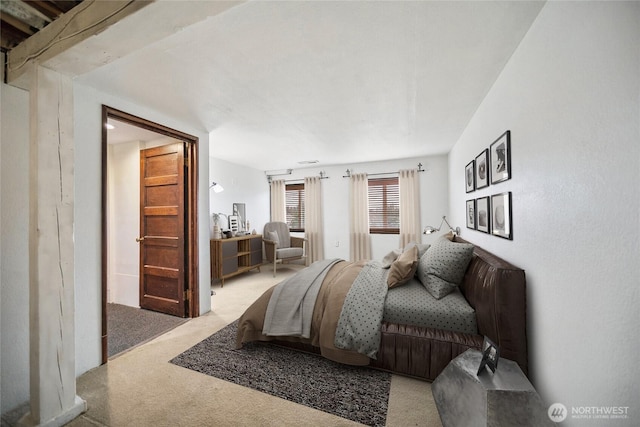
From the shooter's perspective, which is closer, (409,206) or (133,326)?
(133,326)

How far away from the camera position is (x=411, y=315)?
6.23ft

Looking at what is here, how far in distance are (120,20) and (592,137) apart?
6.57 ft

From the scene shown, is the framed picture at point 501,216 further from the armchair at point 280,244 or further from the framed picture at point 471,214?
the armchair at point 280,244

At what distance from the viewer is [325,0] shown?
3.96ft

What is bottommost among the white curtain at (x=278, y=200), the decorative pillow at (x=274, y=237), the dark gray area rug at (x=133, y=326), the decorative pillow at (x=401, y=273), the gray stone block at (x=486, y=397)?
the dark gray area rug at (x=133, y=326)

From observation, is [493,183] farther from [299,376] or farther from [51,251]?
[51,251]

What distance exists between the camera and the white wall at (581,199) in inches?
32.8

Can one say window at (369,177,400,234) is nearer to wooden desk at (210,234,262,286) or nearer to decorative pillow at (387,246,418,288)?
wooden desk at (210,234,262,286)

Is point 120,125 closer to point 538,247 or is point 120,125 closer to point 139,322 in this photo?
point 139,322

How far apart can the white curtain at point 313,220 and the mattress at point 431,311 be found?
3559 millimetres

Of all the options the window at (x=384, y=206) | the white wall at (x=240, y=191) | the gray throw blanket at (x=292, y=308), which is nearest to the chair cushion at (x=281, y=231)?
the white wall at (x=240, y=191)

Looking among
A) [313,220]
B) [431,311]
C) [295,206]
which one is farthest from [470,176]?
[295,206]

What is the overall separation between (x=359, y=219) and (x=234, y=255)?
2.65 m

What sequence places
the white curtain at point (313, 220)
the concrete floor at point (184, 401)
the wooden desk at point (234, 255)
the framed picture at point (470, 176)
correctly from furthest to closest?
the white curtain at point (313, 220), the wooden desk at point (234, 255), the framed picture at point (470, 176), the concrete floor at point (184, 401)
